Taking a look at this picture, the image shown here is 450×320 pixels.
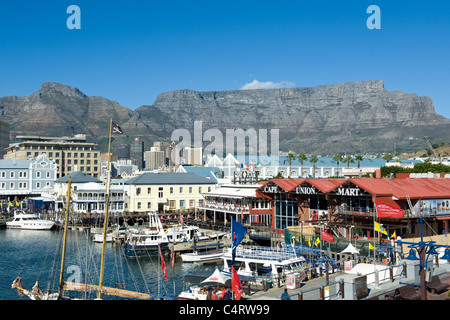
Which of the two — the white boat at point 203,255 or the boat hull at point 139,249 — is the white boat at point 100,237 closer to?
the boat hull at point 139,249

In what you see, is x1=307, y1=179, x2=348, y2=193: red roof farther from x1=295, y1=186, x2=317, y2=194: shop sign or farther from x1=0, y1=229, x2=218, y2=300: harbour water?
x1=0, y1=229, x2=218, y2=300: harbour water

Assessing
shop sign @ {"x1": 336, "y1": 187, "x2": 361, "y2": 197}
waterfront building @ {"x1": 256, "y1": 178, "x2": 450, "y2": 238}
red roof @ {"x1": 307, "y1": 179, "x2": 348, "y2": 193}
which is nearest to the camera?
waterfront building @ {"x1": 256, "y1": 178, "x2": 450, "y2": 238}

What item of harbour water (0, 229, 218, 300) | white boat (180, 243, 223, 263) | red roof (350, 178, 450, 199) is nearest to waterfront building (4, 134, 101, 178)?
harbour water (0, 229, 218, 300)

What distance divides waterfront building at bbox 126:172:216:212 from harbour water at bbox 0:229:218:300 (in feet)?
71.2

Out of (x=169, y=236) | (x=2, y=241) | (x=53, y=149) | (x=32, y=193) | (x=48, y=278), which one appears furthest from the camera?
(x=53, y=149)

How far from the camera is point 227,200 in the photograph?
78.2m

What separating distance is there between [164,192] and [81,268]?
45050 millimetres

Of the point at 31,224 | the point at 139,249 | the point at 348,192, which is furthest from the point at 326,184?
the point at 31,224

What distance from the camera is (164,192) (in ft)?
312

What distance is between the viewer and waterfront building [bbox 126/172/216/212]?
93.9m
